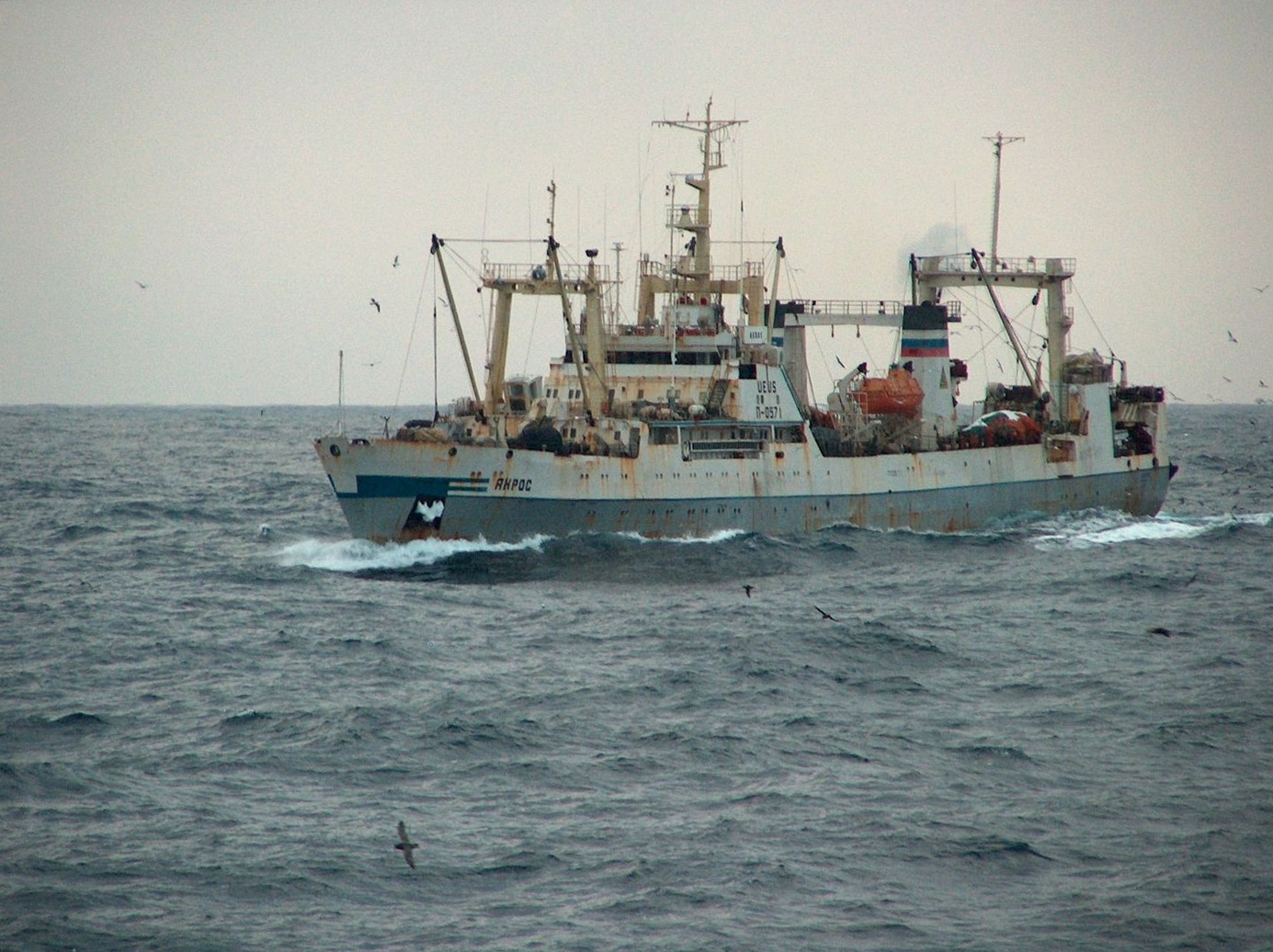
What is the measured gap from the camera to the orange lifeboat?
56.0 meters

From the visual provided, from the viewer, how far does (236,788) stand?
22156mm

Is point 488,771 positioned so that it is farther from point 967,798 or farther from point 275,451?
point 275,451

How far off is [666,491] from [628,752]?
76.0 ft

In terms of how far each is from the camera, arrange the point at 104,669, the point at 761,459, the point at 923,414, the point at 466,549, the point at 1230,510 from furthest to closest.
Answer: the point at 1230,510 < the point at 923,414 < the point at 761,459 < the point at 466,549 < the point at 104,669

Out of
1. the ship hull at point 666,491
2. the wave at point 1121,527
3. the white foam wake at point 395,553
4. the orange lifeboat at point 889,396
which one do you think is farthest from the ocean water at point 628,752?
the orange lifeboat at point 889,396

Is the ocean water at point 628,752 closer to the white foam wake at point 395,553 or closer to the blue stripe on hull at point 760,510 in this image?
the white foam wake at point 395,553

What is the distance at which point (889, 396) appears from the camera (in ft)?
184

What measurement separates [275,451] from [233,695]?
98.0 m

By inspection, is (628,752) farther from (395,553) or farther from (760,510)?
(760,510)

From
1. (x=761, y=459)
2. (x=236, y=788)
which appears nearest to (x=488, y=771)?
(x=236, y=788)

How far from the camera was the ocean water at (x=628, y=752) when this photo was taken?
59.8 feet

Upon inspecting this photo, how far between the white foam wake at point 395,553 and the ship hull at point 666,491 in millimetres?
320

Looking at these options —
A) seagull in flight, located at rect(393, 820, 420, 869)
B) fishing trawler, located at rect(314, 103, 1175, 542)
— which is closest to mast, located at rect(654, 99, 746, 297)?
fishing trawler, located at rect(314, 103, 1175, 542)

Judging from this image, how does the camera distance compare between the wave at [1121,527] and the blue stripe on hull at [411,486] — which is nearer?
the blue stripe on hull at [411,486]
